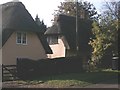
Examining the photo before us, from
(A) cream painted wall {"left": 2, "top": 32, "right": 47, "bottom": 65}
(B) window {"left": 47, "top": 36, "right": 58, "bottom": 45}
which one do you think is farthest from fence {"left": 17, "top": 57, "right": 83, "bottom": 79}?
(B) window {"left": 47, "top": 36, "right": 58, "bottom": 45}

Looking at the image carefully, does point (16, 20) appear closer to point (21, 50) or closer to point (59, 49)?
point (21, 50)

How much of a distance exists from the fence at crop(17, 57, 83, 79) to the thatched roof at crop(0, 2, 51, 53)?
552 cm

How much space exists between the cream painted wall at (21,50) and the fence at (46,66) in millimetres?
5493

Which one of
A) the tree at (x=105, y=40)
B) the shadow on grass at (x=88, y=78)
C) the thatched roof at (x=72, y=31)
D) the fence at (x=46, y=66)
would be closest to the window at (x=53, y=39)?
the thatched roof at (x=72, y=31)

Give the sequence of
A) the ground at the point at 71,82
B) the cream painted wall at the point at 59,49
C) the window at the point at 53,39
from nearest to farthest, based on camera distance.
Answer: the ground at the point at 71,82 < the cream painted wall at the point at 59,49 < the window at the point at 53,39

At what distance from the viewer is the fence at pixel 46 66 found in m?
28.1

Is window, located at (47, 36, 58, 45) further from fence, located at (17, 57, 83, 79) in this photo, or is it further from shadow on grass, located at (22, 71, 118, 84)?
shadow on grass, located at (22, 71, 118, 84)

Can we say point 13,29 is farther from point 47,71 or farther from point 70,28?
point 70,28

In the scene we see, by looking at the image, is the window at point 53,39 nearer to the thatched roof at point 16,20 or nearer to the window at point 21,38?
the thatched roof at point 16,20

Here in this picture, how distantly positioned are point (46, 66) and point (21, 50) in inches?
264

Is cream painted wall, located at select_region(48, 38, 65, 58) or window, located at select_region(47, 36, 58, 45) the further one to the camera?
window, located at select_region(47, 36, 58, 45)

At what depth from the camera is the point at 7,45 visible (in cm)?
3503

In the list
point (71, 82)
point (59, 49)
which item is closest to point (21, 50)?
point (59, 49)

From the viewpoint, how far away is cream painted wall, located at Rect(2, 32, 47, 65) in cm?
3497
